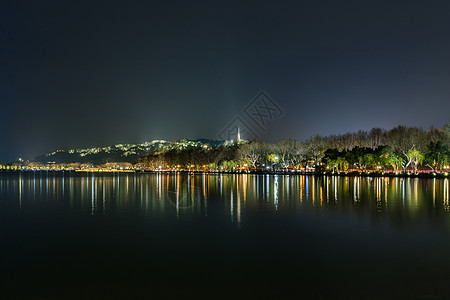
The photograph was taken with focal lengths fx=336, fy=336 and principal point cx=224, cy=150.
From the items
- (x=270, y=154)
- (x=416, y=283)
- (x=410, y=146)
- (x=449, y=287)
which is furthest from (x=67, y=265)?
(x=270, y=154)

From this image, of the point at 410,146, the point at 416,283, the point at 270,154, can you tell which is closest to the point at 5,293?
the point at 416,283

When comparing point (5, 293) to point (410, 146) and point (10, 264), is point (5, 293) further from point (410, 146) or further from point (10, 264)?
point (410, 146)

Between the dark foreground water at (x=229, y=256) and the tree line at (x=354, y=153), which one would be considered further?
the tree line at (x=354, y=153)

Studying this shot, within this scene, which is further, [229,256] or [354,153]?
[354,153]

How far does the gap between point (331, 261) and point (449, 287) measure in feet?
9.81

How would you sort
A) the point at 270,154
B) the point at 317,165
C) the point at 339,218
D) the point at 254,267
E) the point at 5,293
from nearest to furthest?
the point at 5,293, the point at 254,267, the point at 339,218, the point at 317,165, the point at 270,154

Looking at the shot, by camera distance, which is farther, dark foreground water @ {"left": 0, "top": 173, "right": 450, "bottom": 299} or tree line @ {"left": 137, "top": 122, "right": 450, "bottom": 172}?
tree line @ {"left": 137, "top": 122, "right": 450, "bottom": 172}

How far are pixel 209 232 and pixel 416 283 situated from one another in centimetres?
810

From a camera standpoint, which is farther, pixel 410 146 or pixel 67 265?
pixel 410 146

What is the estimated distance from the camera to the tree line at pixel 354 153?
7938 centimetres

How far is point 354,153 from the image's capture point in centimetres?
8750

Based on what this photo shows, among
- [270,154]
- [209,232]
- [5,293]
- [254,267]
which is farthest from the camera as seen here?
[270,154]

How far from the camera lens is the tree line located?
79.4m

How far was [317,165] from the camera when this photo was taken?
4112 inches
